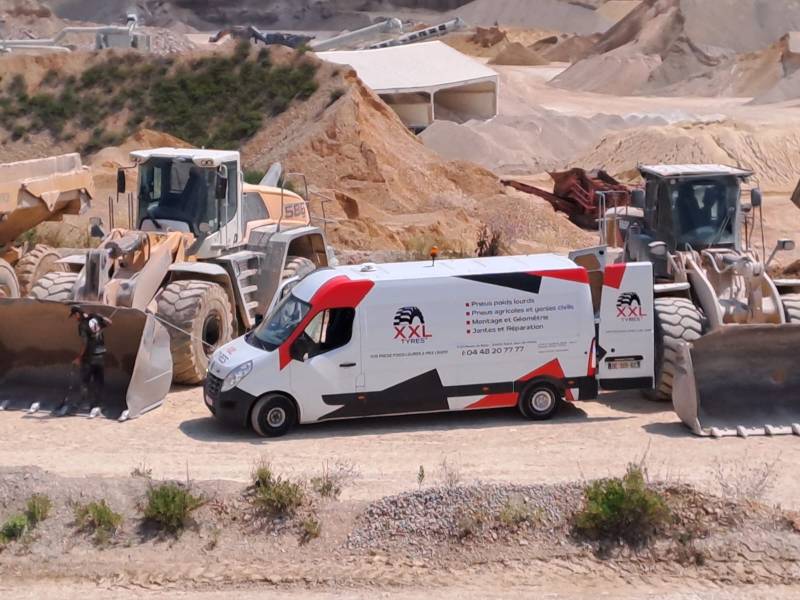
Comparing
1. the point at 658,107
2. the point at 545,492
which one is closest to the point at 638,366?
the point at 545,492

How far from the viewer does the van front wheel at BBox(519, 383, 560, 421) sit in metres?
14.3

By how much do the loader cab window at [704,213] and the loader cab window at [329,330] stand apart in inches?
188

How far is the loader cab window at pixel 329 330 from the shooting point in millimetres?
13898

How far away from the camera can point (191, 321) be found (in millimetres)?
15828

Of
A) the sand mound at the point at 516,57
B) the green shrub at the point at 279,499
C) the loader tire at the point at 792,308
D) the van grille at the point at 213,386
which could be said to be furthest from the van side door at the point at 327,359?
the sand mound at the point at 516,57

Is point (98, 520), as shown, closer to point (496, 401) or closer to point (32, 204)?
point (496, 401)

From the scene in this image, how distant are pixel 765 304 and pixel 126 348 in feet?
24.1

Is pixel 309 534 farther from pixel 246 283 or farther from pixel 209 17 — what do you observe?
pixel 209 17

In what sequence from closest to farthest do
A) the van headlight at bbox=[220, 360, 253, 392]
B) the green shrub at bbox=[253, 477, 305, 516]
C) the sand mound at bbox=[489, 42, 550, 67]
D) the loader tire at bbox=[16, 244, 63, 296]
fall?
1. the green shrub at bbox=[253, 477, 305, 516]
2. the van headlight at bbox=[220, 360, 253, 392]
3. the loader tire at bbox=[16, 244, 63, 296]
4. the sand mound at bbox=[489, 42, 550, 67]

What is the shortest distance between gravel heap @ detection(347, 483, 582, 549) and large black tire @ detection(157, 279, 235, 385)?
5423mm

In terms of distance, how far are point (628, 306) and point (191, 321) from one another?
17.0ft

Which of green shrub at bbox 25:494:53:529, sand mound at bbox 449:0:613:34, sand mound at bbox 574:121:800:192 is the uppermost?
sand mound at bbox 449:0:613:34

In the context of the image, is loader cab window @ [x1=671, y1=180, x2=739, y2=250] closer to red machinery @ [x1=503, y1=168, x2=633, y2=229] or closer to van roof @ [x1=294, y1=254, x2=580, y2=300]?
van roof @ [x1=294, y1=254, x2=580, y2=300]

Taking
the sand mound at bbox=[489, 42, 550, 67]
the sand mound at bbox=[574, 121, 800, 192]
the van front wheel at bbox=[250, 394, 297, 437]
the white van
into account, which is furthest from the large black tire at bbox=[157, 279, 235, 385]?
the sand mound at bbox=[489, 42, 550, 67]
